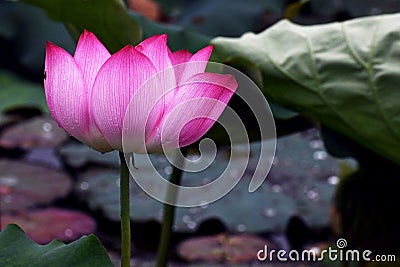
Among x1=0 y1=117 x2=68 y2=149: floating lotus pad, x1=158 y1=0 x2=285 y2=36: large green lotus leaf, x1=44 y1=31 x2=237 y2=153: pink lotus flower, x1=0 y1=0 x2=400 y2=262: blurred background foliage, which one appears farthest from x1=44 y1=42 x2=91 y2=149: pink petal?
x1=158 y1=0 x2=285 y2=36: large green lotus leaf

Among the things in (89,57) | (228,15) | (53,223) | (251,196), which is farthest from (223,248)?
(228,15)

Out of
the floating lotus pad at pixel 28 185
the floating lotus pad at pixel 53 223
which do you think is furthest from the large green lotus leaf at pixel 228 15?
the floating lotus pad at pixel 53 223

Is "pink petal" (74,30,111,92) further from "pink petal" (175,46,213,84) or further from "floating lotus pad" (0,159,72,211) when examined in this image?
"floating lotus pad" (0,159,72,211)

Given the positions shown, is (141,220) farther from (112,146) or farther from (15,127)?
(112,146)

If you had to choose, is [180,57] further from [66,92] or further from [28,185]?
[28,185]

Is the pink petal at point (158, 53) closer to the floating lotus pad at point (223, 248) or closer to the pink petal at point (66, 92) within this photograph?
the pink petal at point (66, 92)
